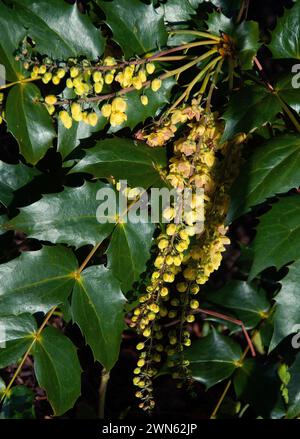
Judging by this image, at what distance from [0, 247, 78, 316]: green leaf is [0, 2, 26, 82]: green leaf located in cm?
53

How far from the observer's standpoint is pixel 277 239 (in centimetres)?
156

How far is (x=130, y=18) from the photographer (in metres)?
1.77

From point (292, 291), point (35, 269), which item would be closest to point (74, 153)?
point (35, 269)

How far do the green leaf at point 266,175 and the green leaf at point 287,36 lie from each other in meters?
0.41

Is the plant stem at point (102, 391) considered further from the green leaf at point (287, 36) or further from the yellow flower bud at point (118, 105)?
the green leaf at point (287, 36)

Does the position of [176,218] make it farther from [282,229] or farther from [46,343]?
[46,343]

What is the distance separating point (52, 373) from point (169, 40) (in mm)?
1092

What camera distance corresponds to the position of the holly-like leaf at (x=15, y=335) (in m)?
1.81

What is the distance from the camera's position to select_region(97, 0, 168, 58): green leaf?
175 cm

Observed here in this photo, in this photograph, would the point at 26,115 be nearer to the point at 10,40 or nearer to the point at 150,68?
the point at 10,40

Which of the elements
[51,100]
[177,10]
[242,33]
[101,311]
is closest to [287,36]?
[242,33]

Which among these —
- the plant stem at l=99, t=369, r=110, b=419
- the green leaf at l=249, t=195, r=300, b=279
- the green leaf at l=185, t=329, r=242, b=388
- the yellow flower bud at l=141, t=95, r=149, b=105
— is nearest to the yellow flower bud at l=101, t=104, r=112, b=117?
the yellow flower bud at l=141, t=95, r=149, b=105

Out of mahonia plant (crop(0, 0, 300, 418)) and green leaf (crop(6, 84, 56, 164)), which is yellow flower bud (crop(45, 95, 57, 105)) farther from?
green leaf (crop(6, 84, 56, 164))
